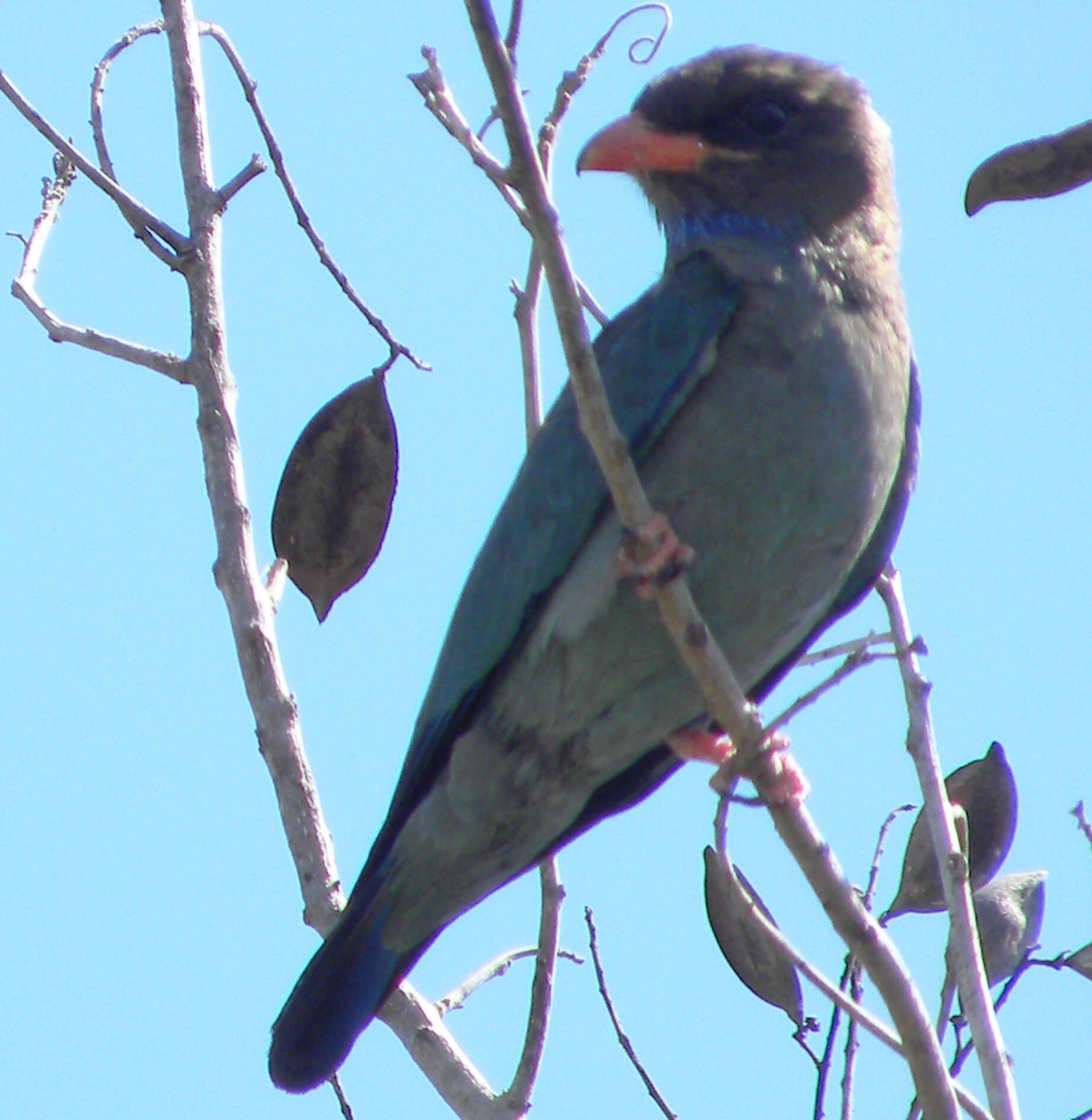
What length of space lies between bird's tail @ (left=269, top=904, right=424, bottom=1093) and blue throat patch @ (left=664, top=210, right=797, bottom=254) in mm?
1921

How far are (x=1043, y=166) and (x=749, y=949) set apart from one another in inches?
78.1

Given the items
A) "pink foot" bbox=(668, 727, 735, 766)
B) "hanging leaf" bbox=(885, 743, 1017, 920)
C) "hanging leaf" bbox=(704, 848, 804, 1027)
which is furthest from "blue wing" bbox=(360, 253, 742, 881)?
"hanging leaf" bbox=(885, 743, 1017, 920)

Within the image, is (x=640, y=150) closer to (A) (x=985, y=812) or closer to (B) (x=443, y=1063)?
(A) (x=985, y=812)

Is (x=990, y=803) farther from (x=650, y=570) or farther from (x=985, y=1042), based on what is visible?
(x=650, y=570)

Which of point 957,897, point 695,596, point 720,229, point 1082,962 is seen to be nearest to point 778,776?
point 957,897

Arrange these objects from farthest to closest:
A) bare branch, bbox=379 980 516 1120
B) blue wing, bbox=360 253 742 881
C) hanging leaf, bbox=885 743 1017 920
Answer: hanging leaf, bbox=885 743 1017 920, blue wing, bbox=360 253 742 881, bare branch, bbox=379 980 516 1120

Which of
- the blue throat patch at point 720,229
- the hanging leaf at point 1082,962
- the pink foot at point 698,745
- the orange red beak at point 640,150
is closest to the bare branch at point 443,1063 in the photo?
the pink foot at point 698,745

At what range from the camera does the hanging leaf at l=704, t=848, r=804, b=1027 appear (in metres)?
4.16

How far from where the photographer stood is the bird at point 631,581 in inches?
161

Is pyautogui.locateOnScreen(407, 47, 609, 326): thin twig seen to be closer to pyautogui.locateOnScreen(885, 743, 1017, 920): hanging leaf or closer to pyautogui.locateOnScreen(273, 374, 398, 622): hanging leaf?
pyautogui.locateOnScreen(273, 374, 398, 622): hanging leaf

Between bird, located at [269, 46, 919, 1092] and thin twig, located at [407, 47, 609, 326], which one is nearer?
thin twig, located at [407, 47, 609, 326]

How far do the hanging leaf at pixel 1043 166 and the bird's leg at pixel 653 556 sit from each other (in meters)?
0.89

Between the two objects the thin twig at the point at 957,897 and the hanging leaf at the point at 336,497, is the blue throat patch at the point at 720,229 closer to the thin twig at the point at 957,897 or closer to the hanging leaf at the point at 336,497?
the hanging leaf at the point at 336,497

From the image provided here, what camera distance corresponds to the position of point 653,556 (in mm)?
3541
